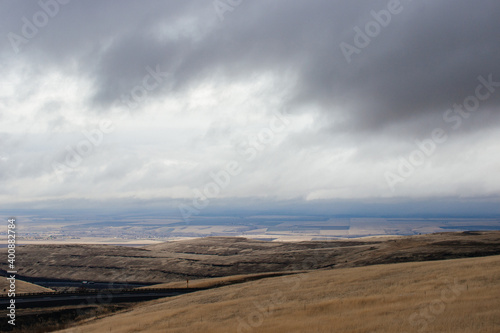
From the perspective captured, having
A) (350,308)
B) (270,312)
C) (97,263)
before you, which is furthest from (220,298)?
(97,263)

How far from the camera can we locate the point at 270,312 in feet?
86.1

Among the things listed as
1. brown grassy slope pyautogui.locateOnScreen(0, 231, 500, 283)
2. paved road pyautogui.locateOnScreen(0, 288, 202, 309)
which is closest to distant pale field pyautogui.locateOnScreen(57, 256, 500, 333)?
paved road pyautogui.locateOnScreen(0, 288, 202, 309)

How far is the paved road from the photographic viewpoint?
3872cm

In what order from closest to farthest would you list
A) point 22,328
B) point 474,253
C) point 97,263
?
point 22,328, point 474,253, point 97,263

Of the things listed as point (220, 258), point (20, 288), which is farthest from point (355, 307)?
point (220, 258)

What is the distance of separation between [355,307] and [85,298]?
30.1 meters

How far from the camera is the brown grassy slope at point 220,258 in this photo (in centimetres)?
6588

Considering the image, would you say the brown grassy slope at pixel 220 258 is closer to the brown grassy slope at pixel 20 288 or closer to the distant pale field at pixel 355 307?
the brown grassy slope at pixel 20 288

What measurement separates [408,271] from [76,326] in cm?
2965

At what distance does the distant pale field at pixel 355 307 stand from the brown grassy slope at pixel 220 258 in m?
29.3

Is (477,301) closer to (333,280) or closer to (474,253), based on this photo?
(333,280)

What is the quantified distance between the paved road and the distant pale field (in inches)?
222

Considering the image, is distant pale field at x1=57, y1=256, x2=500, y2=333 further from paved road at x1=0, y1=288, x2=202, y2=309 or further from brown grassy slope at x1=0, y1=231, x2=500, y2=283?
brown grassy slope at x1=0, y1=231, x2=500, y2=283

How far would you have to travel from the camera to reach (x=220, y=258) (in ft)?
303
